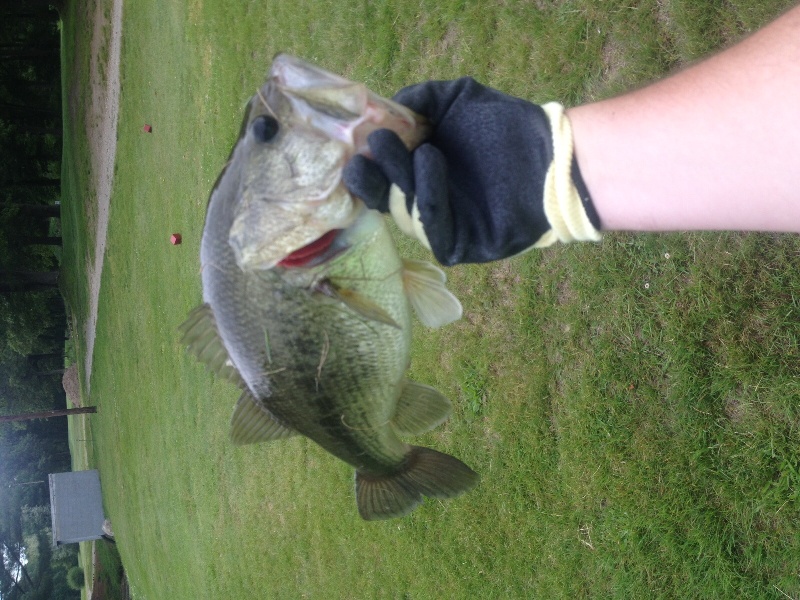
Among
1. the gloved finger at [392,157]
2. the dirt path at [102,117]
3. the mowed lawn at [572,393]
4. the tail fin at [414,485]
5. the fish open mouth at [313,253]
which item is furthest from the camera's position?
the dirt path at [102,117]

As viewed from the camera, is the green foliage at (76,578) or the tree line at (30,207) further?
the green foliage at (76,578)

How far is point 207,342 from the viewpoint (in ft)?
7.16

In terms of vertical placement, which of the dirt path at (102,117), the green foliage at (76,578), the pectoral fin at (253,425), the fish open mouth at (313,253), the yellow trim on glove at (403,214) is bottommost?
the green foliage at (76,578)

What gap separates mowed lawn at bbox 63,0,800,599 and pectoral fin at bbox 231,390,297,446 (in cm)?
177

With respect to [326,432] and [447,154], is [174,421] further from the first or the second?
[447,154]

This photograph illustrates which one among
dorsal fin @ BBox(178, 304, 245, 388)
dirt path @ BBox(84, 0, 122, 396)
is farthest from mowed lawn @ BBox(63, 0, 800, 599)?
dirt path @ BBox(84, 0, 122, 396)

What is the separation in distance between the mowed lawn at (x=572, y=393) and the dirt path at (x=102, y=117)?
669 centimetres

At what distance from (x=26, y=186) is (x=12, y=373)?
1178 cm

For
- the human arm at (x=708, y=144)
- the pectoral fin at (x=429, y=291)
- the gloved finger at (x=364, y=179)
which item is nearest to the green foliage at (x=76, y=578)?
the pectoral fin at (x=429, y=291)

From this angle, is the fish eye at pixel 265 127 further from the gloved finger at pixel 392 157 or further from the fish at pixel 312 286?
the gloved finger at pixel 392 157

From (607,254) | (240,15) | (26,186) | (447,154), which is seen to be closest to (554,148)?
(447,154)

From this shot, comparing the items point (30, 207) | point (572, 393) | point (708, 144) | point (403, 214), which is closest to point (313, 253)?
point (403, 214)

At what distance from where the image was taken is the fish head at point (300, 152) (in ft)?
5.61

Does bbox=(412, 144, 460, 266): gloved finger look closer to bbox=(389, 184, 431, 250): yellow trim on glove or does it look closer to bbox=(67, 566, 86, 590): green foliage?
bbox=(389, 184, 431, 250): yellow trim on glove
